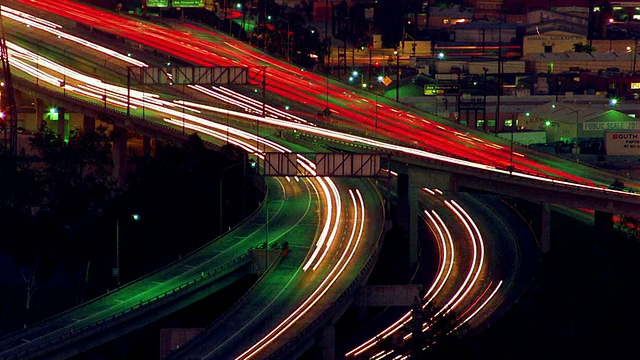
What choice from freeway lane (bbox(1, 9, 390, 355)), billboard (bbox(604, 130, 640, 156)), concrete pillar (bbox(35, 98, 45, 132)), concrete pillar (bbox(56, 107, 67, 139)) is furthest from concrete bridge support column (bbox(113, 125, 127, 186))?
billboard (bbox(604, 130, 640, 156))

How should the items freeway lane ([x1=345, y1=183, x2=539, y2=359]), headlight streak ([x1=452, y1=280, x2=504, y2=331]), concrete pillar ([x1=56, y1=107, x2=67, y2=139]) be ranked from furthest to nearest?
1. concrete pillar ([x1=56, y1=107, x2=67, y2=139])
2. freeway lane ([x1=345, y1=183, x2=539, y2=359])
3. headlight streak ([x1=452, y1=280, x2=504, y2=331])

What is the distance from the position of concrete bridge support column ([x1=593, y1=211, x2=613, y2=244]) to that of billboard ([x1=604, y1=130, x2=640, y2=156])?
136ft

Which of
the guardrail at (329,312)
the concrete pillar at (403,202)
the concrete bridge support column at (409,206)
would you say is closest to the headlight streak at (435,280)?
the concrete bridge support column at (409,206)

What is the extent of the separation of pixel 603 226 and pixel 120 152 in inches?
1916

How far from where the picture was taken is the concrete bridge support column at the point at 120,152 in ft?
490

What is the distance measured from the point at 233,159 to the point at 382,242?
2175cm

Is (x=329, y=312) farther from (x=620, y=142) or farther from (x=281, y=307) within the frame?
(x=620, y=142)

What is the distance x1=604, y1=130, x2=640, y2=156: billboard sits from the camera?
524ft

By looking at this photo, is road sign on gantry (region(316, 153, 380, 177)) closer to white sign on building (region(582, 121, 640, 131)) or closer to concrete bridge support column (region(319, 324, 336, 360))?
concrete bridge support column (region(319, 324, 336, 360))

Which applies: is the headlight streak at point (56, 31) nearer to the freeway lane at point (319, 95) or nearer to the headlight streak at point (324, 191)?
the freeway lane at point (319, 95)

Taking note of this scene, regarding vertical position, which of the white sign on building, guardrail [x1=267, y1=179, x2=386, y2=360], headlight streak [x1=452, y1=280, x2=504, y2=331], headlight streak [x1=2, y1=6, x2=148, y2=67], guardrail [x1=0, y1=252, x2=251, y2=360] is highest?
headlight streak [x1=2, y1=6, x2=148, y2=67]

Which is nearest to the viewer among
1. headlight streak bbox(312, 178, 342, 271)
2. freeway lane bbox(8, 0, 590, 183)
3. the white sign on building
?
headlight streak bbox(312, 178, 342, 271)

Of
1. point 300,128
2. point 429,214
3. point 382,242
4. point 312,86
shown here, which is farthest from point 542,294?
point 312,86

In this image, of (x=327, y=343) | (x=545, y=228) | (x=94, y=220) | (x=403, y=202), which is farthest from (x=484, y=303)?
(x=94, y=220)
